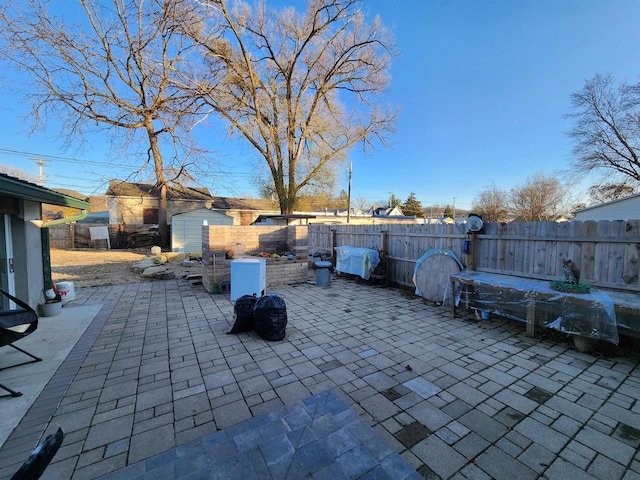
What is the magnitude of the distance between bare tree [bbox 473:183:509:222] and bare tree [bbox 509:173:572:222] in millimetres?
1392

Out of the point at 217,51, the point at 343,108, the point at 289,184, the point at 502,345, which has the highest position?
the point at 217,51

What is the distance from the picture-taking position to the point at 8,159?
1914 centimetres

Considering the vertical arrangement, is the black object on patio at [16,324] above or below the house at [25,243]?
below

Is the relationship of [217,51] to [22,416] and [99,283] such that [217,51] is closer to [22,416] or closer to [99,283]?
[99,283]

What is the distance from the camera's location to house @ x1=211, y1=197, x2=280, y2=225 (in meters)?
20.9

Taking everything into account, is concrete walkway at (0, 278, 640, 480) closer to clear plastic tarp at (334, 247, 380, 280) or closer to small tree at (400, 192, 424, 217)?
clear plastic tarp at (334, 247, 380, 280)

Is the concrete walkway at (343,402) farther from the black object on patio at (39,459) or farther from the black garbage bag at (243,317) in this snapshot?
the black object on patio at (39,459)

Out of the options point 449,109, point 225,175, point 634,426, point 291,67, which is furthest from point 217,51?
point 634,426

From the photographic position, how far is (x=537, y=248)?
13.8 feet

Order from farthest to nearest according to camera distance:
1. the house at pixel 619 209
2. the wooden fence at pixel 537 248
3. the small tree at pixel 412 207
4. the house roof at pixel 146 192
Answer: the small tree at pixel 412 207 → the house roof at pixel 146 192 → the house at pixel 619 209 → the wooden fence at pixel 537 248

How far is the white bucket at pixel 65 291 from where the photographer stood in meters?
4.87

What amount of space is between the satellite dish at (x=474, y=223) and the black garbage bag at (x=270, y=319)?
12.4 feet

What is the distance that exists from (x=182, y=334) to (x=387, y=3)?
478 inches

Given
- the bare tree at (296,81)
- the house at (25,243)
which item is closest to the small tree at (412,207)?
the bare tree at (296,81)
